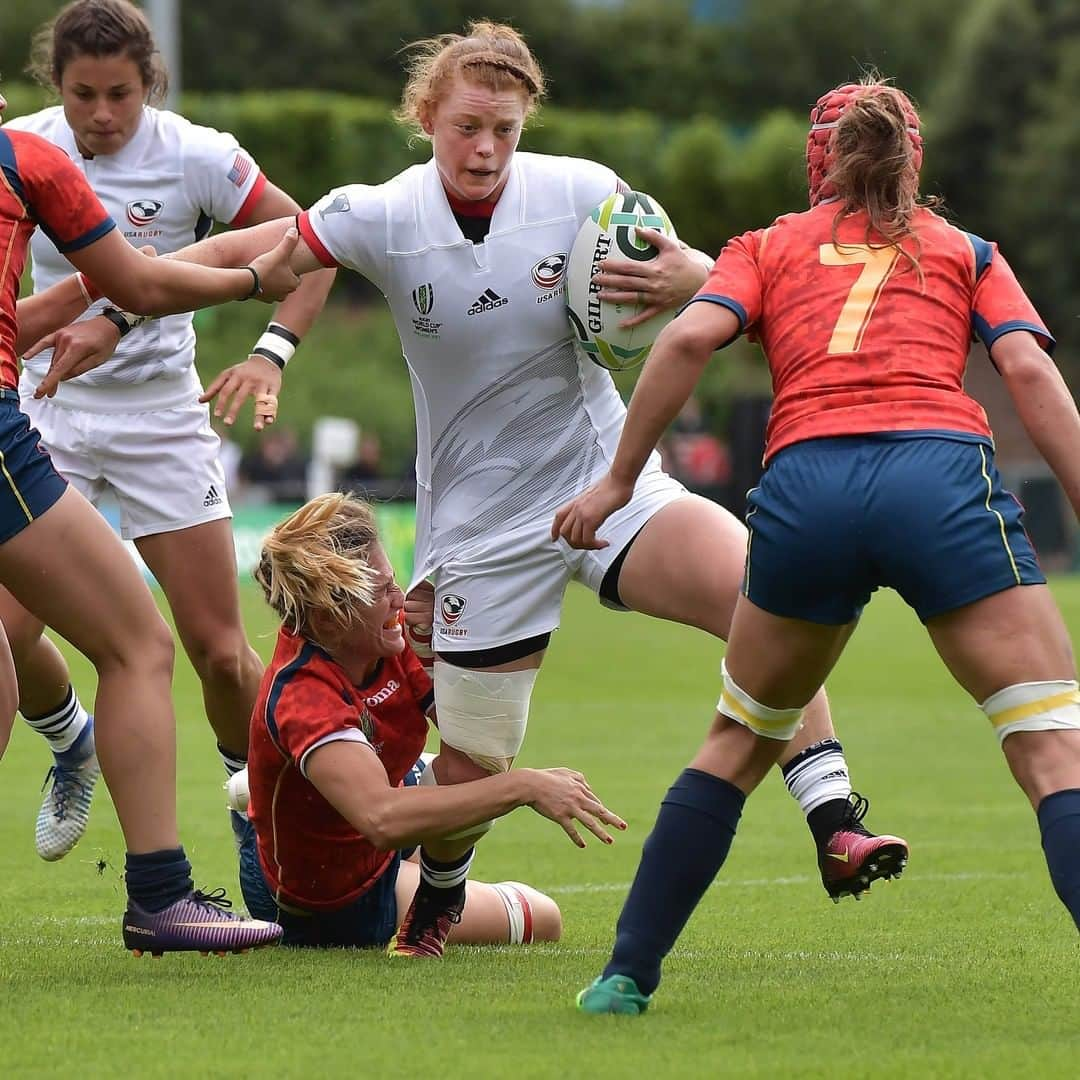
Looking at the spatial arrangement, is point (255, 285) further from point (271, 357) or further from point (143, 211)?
point (143, 211)

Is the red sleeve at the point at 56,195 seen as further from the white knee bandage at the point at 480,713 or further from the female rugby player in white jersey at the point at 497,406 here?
the white knee bandage at the point at 480,713

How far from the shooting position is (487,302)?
5.45m

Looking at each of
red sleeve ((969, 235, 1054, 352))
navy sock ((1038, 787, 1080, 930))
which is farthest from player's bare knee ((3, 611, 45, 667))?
navy sock ((1038, 787, 1080, 930))

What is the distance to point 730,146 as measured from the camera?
42.4 meters

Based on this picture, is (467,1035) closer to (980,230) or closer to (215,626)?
(215,626)

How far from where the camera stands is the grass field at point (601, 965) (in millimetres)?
3834

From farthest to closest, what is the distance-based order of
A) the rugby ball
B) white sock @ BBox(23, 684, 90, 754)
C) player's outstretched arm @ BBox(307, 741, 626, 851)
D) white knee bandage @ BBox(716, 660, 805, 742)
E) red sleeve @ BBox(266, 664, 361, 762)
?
white sock @ BBox(23, 684, 90, 754) → the rugby ball → red sleeve @ BBox(266, 664, 361, 762) → player's outstretched arm @ BBox(307, 741, 626, 851) → white knee bandage @ BBox(716, 660, 805, 742)

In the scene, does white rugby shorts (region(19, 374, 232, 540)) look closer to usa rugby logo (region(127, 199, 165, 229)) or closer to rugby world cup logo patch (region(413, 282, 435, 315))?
A: usa rugby logo (region(127, 199, 165, 229))

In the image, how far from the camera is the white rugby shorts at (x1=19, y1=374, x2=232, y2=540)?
639 cm

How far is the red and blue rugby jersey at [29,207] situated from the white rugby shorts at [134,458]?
5.32ft

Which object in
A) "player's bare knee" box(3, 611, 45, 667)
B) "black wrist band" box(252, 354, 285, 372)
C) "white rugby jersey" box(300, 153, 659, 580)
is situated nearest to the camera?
"white rugby jersey" box(300, 153, 659, 580)

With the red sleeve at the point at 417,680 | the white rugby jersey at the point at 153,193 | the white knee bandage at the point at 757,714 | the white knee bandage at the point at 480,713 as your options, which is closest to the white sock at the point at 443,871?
the white knee bandage at the point at 480,713

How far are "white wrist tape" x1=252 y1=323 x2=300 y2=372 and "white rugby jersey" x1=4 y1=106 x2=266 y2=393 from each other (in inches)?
19.4

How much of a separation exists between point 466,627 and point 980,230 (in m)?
45.7
